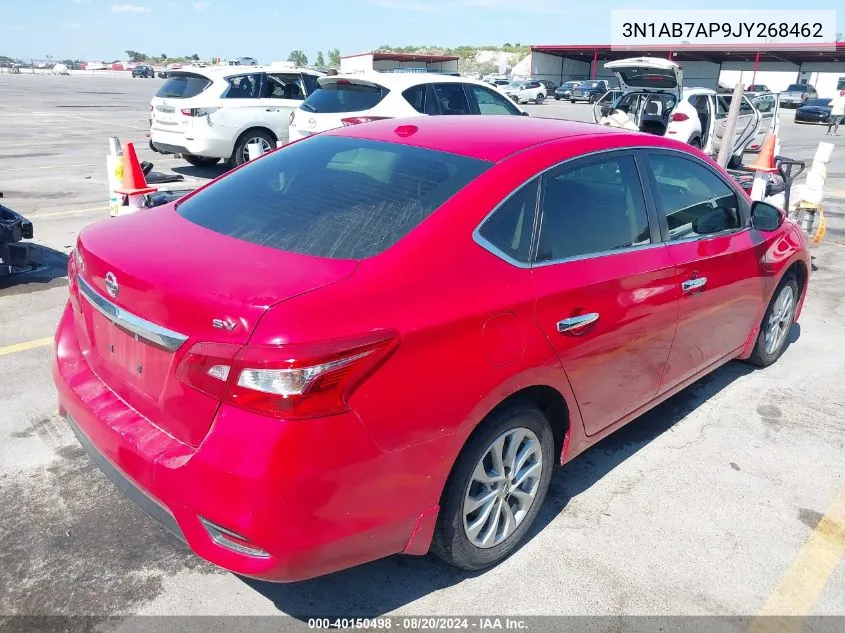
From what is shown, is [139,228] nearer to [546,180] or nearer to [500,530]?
[546,180]

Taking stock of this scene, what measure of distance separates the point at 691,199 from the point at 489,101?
7.37m

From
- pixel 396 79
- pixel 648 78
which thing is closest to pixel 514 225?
pixel 396 79

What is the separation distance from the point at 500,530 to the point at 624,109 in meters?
13.3

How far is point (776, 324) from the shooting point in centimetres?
490

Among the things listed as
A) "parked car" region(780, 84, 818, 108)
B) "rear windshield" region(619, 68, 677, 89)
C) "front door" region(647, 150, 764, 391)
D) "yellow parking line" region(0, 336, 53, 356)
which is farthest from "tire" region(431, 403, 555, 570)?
"parked car" region(780, 84, 818, 108)

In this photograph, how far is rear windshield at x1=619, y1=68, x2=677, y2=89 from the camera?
13.0m

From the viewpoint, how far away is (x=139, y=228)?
9.29 ft

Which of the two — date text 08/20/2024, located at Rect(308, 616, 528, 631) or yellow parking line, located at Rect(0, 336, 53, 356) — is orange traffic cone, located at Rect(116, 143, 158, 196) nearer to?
yellow parking line, located at Rect(0, 336, 53, 356)

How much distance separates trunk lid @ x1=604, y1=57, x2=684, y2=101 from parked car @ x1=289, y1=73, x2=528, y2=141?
11.8 ft

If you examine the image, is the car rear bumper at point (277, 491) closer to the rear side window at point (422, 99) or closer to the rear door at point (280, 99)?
the rear side window at point (422, 99)

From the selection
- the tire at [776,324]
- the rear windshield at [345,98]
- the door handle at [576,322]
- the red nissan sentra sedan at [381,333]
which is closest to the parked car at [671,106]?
the rear windshield at [345,98]

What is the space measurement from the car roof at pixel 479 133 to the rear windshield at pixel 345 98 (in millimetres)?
6613

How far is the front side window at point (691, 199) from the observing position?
3535 millimetres

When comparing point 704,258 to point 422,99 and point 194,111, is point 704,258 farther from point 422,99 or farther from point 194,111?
point 194,111
